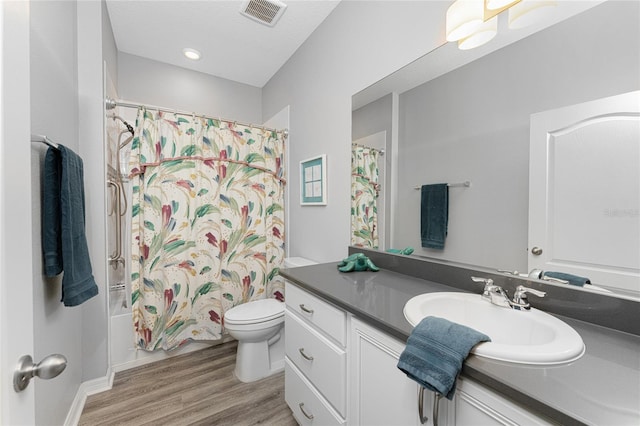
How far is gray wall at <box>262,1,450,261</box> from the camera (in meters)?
1.36

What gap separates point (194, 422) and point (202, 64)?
2.86 meters

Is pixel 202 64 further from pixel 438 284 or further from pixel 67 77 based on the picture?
pixel 438 284

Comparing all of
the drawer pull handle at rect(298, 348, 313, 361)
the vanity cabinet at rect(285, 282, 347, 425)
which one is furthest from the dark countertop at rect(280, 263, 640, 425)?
the drawer pull handle at rect(298, 348, 313, 361)

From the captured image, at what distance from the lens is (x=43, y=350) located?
1067 millimetres

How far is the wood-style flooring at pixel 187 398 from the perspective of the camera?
1.51m

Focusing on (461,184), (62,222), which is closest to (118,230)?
(62,222)

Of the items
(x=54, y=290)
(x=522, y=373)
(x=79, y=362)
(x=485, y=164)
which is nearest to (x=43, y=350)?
(x=54, y=290)

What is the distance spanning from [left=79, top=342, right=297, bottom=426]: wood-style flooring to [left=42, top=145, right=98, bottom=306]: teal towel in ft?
2.92

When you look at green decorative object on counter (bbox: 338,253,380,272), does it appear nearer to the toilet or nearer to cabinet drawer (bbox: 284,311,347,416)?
cabinet drawer (bbox: 284,311,347,416)

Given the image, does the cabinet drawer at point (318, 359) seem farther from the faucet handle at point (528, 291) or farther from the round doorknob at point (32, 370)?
the round doorknob at point (32, 370)

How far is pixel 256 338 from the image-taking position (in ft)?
6.04

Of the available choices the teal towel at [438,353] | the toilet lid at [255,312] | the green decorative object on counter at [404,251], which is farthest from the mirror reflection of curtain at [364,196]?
the teal towel at [438,353]

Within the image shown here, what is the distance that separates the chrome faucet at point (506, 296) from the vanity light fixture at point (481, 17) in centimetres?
94

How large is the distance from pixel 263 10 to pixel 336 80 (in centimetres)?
72
